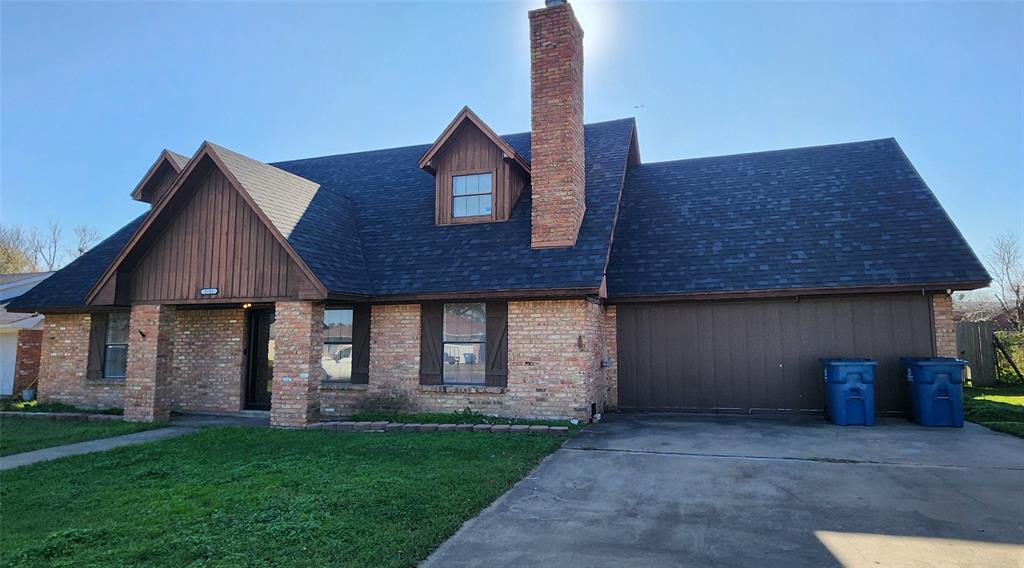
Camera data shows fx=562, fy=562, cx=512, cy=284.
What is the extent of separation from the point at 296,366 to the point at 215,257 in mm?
2905

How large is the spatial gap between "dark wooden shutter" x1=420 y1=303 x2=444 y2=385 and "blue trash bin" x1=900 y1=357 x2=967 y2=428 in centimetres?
891

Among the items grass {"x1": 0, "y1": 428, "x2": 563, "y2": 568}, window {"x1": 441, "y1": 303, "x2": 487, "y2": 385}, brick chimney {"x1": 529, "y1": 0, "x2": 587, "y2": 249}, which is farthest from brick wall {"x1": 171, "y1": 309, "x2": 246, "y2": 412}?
brick chimney {"x1": 529, "y1": 0, "x2": 587, "y2": 249}

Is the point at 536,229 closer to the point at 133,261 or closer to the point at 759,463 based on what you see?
the point at 759,463

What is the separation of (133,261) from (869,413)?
48.5ft

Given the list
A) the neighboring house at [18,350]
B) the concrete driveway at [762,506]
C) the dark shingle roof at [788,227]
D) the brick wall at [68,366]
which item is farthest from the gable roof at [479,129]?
the neighboring house at [18,350]

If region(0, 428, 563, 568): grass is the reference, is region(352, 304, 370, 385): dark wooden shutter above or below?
above

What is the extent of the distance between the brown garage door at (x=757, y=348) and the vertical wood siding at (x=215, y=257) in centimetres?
732

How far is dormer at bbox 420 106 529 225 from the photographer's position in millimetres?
12711

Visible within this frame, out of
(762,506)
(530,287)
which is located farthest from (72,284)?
(762,506)

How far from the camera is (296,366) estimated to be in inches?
420

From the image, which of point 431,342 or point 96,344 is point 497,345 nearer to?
point 431,342

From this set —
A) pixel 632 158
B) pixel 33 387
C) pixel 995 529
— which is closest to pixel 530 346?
pixel 995 529

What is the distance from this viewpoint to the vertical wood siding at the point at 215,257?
1092 centimetres

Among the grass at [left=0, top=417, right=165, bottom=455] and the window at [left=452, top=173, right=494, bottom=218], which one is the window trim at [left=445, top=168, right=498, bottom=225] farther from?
the grass at [left=0, top=417, right=165, bottom=455]
